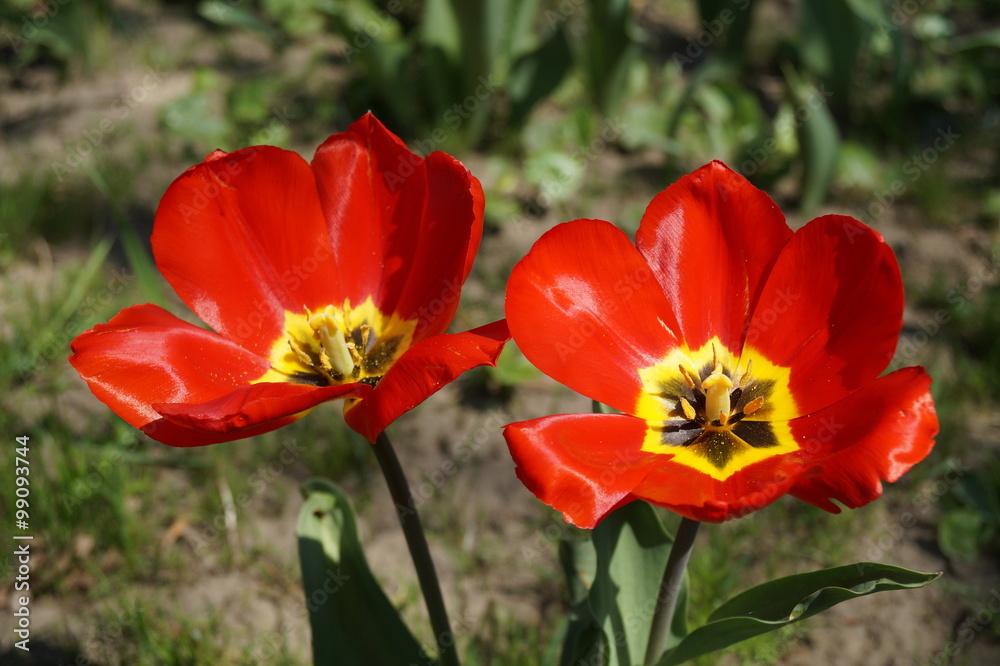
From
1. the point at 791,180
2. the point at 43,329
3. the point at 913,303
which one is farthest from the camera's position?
the point at 791,180

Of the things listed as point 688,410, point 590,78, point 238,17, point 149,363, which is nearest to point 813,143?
point 590,78

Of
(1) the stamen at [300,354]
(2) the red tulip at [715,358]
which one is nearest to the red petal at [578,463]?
(2) the red tulip at [715,358]

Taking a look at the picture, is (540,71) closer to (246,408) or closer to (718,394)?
(718,394)

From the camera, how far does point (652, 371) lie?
127cm

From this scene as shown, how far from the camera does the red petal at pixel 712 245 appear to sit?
122 cm

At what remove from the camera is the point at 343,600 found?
1434 mm

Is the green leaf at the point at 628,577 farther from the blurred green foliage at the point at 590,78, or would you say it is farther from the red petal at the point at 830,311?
the blurred green foliage at the point at 590,78

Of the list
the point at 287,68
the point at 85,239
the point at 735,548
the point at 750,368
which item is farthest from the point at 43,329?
the point at 750,368

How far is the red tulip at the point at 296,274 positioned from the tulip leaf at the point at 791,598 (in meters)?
0.47

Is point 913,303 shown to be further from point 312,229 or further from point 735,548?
point 312,229

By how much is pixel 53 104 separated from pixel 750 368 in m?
3.38

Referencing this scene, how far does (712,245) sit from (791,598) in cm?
48

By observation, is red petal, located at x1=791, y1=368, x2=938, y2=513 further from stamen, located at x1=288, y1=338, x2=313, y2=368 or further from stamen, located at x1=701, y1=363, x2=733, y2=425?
stamen, located at x1=288, y1=338, x2=313, y2=368

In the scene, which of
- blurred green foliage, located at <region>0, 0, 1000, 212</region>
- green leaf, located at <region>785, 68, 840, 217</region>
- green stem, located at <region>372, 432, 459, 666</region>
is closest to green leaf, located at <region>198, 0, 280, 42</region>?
blurred green foliage, located at <region>0, 0, 1000, 212</region>
